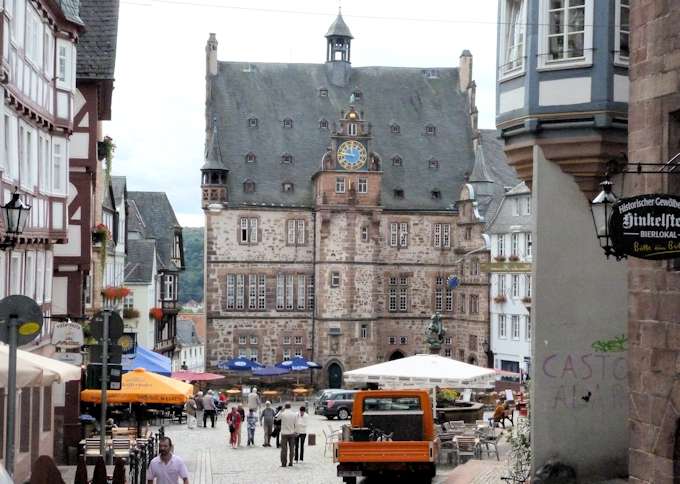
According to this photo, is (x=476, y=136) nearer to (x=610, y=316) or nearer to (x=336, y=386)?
(x=336, y=386)

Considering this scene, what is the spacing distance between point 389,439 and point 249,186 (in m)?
48.0

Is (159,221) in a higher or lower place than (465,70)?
lower

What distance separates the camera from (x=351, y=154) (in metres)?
69.2

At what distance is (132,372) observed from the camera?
88.2ft

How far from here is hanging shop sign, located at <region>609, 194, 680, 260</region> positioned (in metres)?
10.0

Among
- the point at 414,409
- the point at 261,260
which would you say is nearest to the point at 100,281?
the point at 414,409

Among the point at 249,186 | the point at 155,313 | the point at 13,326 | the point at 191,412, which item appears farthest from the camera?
the point at 249,186

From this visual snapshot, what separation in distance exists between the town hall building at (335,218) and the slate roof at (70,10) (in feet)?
139

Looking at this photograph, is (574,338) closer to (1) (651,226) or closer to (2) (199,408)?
(1) (651,226)

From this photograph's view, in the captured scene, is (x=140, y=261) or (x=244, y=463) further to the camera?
(x=140, y=261)

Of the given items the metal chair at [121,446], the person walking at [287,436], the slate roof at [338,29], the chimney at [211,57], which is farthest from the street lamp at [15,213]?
the slate roof at [338,29]

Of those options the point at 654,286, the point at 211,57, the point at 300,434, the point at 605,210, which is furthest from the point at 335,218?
the point at 605,210

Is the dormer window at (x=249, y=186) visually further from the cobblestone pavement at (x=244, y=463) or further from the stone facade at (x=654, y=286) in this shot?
the stone facade at (x=654, y=286)

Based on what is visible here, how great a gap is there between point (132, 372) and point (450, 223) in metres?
46.3
